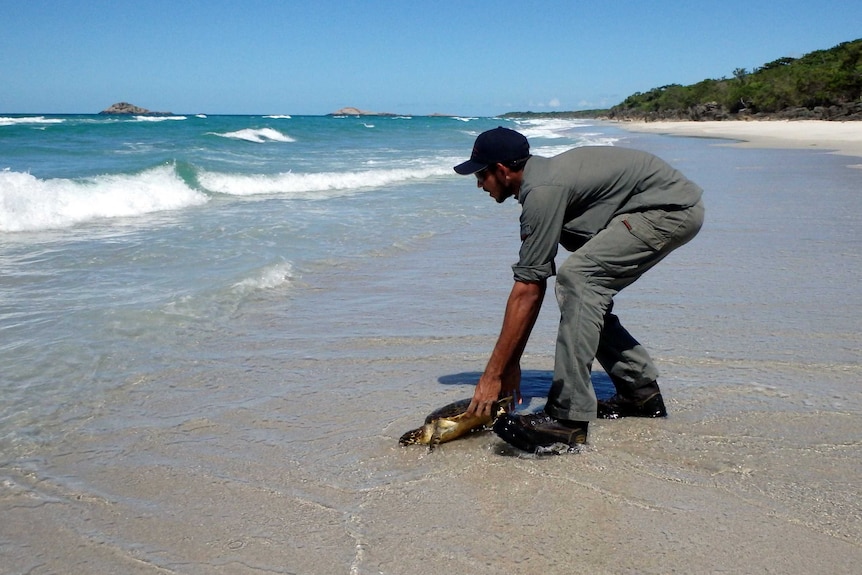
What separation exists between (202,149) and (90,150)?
4.36 metres

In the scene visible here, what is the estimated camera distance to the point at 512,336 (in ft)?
10.1

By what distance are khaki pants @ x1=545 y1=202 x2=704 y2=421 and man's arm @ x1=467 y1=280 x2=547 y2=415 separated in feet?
0.54

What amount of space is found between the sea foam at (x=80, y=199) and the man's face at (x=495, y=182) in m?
9.40

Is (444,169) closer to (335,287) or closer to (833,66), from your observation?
(335,287)

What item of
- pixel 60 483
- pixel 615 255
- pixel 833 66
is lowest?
pixel 60 483

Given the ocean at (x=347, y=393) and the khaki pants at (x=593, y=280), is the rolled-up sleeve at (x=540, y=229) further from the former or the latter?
the ocean at (x=347, y=393)

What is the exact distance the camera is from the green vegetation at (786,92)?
5253cm

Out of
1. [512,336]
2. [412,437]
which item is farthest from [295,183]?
[512,336]

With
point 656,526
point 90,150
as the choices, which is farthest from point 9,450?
point 90,150

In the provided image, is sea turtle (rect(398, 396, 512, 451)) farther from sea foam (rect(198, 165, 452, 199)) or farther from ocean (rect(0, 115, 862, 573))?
sea foam (rect(198, 165, 452, 199))

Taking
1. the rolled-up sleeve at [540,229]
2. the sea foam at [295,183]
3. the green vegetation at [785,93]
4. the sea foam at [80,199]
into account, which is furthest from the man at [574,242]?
the green vegetation at [785,93]

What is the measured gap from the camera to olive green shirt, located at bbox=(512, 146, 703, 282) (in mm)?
2994

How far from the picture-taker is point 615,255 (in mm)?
3166

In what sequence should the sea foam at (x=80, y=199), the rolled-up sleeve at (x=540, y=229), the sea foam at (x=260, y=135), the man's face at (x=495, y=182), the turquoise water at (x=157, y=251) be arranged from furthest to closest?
the sea foam at (x=260, y=135) < the sea foam at (x=80, y=199) < the turquoise water at (x=157, y=251) < the man's face at (x=495, y=182) < the rolled-up sleeve at (x=540, y=229)
